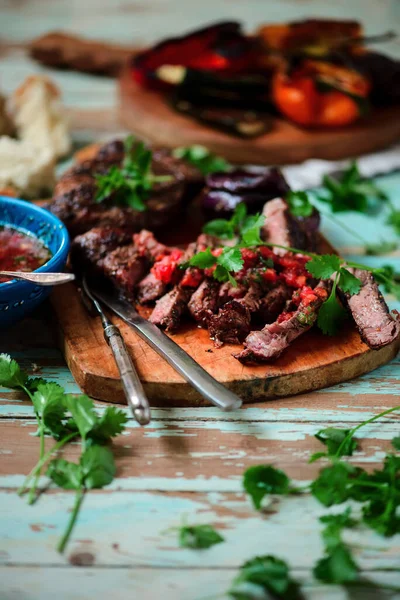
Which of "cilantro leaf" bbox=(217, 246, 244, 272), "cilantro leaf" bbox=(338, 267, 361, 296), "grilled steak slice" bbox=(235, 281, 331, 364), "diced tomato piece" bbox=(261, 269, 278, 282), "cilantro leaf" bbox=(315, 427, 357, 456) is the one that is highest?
"cilantro leaf" bbox=(217, 246, 244, 272)

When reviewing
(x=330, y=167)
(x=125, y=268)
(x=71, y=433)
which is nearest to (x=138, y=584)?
(x=71, y=433)

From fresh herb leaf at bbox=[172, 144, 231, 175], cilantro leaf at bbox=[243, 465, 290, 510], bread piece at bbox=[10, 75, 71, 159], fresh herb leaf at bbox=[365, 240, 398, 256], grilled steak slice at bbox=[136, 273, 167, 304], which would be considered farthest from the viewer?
bread piece at bbox=[10, 75, 71, 159]

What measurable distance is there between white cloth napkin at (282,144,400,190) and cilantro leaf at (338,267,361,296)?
2.09 meters

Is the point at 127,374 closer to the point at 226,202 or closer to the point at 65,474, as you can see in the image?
the point at 65,474

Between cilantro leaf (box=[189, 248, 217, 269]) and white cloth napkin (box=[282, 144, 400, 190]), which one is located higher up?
cilantro leaf (box=[189, 248, 217, 269])

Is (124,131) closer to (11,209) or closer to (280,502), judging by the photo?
(11,209)

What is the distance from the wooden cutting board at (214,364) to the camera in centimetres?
314

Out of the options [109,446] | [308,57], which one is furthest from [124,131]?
[109,446]

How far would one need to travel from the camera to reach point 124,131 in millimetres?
6547

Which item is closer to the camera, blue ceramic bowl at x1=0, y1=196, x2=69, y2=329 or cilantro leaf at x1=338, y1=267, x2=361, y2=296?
blue ceramic bowl at x1=0, y1=196, x2=69, y2=329

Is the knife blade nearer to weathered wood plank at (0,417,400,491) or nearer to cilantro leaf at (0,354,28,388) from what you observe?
weathered wood plank at (0,417,400,491)

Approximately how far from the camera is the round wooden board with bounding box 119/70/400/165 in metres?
5.70

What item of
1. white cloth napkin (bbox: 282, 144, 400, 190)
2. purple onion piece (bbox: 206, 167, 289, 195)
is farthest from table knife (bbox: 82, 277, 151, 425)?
white cloth napkin (bbox: 282, 144, 400, 190)

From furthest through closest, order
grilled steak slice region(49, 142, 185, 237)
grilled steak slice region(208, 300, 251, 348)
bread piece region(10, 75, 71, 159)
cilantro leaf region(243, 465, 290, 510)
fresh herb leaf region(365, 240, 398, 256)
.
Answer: bread piece region(10, 75, 71, 159), fresh herb leaf region(365, 240, 398, 256), grilled steak slice region(49, 142, 185, 237), grilled steak slice region(208, 300, 251, 348), cilantro leaf region(243, 465, 290, 510)
